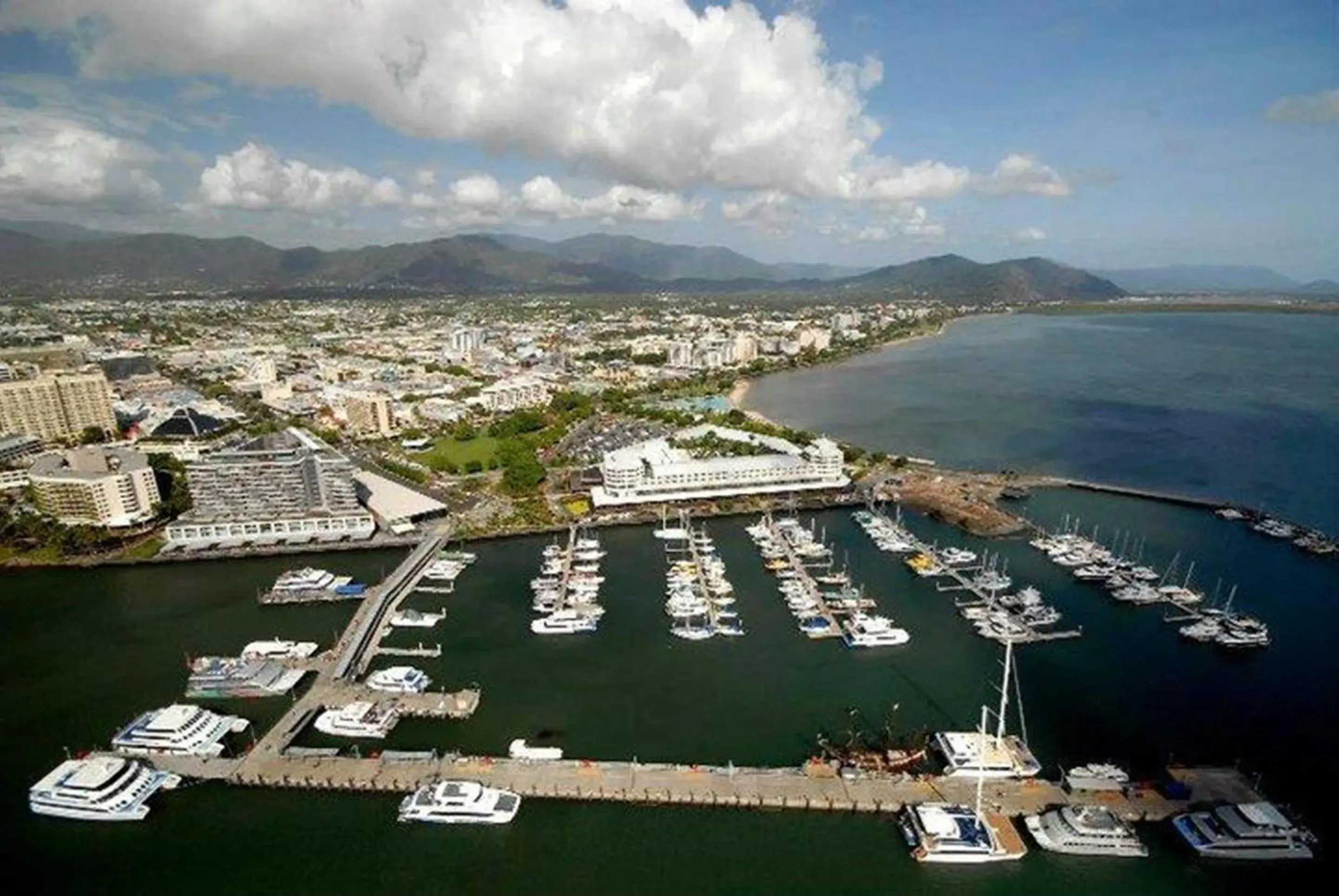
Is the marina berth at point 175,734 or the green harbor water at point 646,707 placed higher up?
the marina berth at point 175,734

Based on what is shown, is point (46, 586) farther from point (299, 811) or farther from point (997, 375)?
point (997, 375)

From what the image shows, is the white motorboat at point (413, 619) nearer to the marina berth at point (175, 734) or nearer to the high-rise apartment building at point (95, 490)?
the marina berth at point (175, 734)

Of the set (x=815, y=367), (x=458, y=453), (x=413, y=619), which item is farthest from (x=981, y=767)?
(x=815, y=367)

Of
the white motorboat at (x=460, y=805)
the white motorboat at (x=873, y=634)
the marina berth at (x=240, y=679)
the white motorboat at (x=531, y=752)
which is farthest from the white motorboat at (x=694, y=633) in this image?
the marina berth at (x=240, y=679)

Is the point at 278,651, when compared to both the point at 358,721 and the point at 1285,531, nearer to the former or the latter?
the point at 358,721

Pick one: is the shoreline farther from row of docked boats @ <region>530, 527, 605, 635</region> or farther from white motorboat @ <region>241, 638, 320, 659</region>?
white motorboat @ <region>241, 638, 320, 659</region>

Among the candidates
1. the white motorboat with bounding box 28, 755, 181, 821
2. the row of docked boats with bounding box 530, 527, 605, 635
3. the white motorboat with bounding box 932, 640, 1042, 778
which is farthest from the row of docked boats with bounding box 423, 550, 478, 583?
the white motorboat with bounding box 932, 640, 1042, 778
